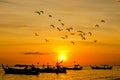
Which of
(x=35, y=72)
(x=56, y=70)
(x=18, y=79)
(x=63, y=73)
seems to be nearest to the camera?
(x=18, y=79)

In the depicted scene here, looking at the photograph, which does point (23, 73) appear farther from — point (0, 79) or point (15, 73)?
point (0, 79)

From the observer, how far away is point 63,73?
551 ft

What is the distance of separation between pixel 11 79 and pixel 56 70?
117 feet

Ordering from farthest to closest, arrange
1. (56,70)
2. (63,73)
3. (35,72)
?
(63,73) < (56,70) < (35,72)

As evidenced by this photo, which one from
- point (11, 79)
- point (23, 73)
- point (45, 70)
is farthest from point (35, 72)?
point (45, 70)

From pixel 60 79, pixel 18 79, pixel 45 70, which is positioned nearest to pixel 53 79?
pixel 60 79

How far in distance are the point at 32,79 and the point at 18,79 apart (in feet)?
17.0

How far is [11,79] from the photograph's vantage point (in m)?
125

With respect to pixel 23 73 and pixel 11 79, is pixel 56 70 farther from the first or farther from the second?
pixel 11 79

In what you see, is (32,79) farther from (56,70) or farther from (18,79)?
(56,70)

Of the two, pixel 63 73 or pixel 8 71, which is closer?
pixel 8 71

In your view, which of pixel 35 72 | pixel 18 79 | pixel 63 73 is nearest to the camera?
pixel 18 79

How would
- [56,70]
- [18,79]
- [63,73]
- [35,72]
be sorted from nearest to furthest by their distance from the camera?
[18,79] → [35,72] → [56,70] → [63,73]

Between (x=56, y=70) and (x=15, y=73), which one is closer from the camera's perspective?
(x=15, y=73)
